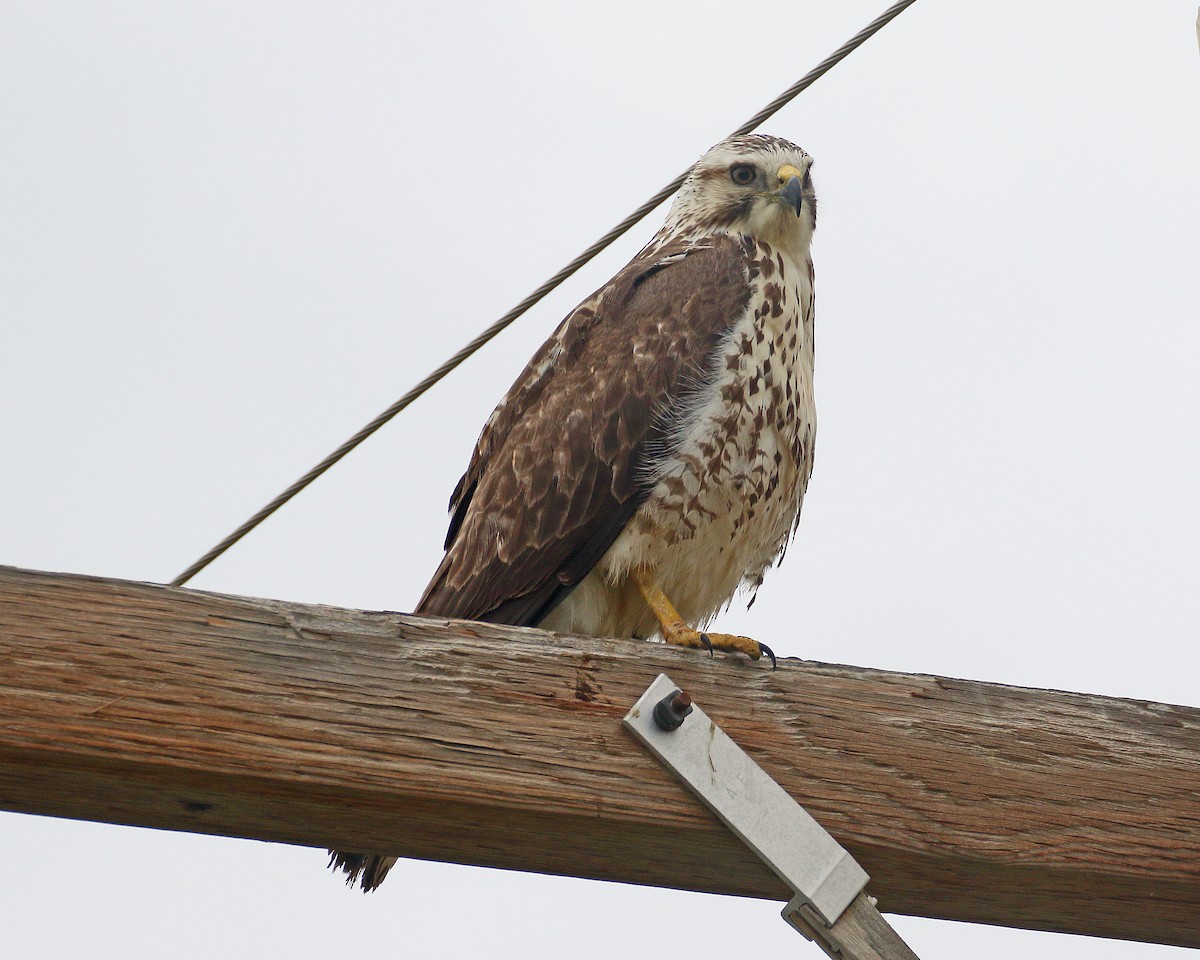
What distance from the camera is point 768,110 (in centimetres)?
374

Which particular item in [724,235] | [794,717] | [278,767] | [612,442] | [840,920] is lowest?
[840,920]

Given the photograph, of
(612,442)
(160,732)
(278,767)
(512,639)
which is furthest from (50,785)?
(612,442)

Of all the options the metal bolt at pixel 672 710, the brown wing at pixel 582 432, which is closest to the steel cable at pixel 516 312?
the brown wing at pixel 582 432

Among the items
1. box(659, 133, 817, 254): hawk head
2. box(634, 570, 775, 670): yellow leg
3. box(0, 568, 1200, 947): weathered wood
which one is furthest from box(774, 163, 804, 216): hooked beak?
box(0, 568, 1200, 947): weathered wood

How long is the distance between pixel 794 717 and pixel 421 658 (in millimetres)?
610

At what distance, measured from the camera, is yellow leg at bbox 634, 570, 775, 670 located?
261 cm

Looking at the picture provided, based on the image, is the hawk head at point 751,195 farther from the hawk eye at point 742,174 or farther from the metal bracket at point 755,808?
the metal bracket at point 755,808

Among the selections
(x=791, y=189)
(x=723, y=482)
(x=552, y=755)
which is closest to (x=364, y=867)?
(x=552, y=755)

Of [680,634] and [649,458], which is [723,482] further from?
[680,634]

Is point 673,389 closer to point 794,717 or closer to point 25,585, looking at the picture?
point 794,717

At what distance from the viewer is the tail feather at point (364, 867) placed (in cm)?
277

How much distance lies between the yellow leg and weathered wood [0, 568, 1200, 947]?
0.11 m

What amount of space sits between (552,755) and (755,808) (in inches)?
12.6

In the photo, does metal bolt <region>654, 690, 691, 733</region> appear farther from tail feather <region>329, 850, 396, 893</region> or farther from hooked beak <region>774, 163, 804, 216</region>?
hooked beak <region>774, 163, 804, 216</region>
